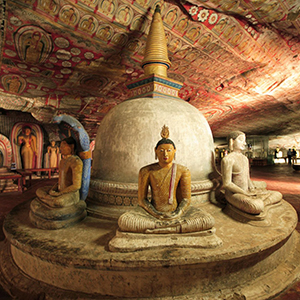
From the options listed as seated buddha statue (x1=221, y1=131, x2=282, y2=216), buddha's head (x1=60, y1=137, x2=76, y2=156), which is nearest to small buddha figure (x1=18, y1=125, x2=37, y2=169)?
buddha's head (x1=60, y1=137, x2=76, y2=156)

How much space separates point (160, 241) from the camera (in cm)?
186

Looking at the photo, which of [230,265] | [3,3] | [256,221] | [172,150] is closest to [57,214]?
[172,150]

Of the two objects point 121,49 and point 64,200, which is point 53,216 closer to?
point 64,200

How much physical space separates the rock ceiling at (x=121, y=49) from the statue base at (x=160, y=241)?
473 centimetres

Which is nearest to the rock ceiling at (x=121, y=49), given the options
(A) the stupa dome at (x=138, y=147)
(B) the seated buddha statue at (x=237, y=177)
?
(A) the stupa dome at (x=138, y=147)

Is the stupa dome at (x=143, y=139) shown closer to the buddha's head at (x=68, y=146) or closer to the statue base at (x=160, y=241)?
the buddha's head at (x=68, y=146)

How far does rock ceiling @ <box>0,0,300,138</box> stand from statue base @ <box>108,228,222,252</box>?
473 cm

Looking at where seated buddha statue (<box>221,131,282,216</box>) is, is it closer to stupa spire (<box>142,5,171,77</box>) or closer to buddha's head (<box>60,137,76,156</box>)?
stupa spire (<box>142,5,171,77</box>)

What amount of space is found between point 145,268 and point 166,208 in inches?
27.6

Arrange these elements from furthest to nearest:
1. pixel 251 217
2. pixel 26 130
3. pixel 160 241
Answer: pixel 26 130
pixel 251 217
pixel 160 241

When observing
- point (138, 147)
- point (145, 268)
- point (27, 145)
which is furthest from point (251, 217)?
point (27, 145)

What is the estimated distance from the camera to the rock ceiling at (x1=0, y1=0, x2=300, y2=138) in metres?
4.45

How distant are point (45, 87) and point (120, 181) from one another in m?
5.14

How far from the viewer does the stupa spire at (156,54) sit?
3.98m
